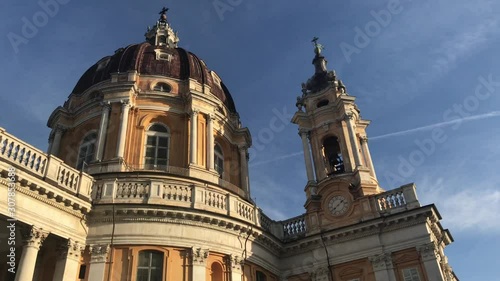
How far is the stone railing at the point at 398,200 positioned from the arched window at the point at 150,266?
391 inches

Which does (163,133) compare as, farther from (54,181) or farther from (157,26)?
(157,26)

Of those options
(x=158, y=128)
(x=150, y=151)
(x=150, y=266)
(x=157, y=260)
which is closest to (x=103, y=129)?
(x=150, y=151)

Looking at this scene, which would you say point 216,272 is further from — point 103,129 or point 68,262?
point 103,129

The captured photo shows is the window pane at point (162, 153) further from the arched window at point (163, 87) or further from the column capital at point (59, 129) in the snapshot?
the column capital at point (59, 129)

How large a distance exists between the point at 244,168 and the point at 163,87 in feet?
21.2


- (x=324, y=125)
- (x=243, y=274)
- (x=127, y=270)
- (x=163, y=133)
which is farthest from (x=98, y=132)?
(x=324, y=125)

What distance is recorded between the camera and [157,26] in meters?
32.7

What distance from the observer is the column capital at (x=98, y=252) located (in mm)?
15664

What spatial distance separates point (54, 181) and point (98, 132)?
274 inches

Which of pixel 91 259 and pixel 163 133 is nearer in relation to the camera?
pixel 91 259

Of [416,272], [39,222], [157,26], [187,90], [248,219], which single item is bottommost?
[416,272]

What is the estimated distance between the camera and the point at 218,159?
24.5 metres

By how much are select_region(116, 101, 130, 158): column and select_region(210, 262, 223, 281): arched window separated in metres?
6.90

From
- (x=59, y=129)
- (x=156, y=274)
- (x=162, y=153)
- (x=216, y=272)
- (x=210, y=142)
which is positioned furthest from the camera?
(x=59, y=129)
